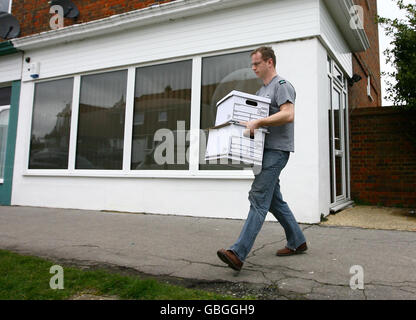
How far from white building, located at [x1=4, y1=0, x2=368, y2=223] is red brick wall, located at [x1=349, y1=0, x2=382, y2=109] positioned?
854 millimetres

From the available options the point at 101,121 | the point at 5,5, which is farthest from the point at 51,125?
the point at 5,5

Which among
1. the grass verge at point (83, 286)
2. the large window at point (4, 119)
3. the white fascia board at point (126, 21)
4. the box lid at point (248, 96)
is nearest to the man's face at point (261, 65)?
the box lid at point (248, 96)

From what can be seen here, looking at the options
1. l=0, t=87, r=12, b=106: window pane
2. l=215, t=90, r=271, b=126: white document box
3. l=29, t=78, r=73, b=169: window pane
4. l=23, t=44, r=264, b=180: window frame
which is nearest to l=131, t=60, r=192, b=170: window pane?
l=23, t=44, r=264, b=180: window frame

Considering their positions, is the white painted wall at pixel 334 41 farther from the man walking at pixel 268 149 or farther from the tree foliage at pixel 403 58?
the man walking at pixel 268 149

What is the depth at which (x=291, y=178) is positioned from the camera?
5676 millimetres

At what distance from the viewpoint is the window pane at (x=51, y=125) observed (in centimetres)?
824

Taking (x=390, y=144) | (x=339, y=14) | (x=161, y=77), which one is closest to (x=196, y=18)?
(x=161, y=77)

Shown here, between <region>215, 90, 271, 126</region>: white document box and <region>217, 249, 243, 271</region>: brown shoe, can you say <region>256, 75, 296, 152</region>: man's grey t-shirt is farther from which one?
<region>217, 249, 243, 271</region>: brown shoe

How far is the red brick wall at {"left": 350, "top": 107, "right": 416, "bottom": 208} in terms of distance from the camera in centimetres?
688

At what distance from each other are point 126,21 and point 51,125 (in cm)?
321

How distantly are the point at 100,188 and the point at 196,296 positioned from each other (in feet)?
17.6

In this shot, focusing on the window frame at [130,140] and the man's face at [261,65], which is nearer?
the man's face at [261,65]

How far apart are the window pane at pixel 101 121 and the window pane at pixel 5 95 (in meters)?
2.53

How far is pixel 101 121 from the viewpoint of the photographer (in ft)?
25.6
